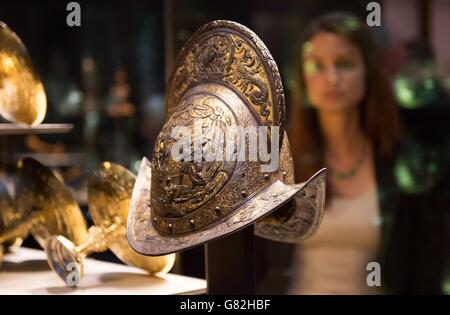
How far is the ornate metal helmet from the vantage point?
5.95ft

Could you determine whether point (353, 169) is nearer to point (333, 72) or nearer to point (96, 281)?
point (333, 72)

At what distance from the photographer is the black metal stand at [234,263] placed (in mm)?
1895

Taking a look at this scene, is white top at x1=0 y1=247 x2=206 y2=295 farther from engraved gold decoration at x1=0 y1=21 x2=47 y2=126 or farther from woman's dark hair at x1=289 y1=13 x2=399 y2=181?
woman's dark hair at x1=289 y1=13 x2=399 y2=181

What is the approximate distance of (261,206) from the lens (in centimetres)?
177

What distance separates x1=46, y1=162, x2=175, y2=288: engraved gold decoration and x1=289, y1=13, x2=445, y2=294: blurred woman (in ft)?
3.31

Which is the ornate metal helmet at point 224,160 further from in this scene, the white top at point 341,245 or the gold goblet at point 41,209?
the white top at point 341,245

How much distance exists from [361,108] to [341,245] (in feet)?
1.81

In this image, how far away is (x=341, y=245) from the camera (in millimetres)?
3213

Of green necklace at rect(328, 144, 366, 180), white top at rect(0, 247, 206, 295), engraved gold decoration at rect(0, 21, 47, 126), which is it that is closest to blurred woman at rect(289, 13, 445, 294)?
green necklace at rect(328, 144, 366, 180)

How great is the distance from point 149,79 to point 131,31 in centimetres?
23

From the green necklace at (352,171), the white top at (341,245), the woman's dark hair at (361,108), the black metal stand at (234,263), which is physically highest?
the woman's dark hair at (361,108)

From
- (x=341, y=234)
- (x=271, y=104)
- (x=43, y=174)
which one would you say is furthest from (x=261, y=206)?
(x=341, y=234)

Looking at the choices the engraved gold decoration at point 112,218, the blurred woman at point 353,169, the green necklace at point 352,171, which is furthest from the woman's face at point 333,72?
the engraved gold decoration at point 112,218
